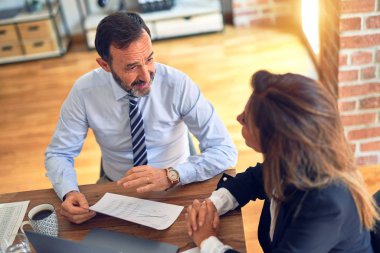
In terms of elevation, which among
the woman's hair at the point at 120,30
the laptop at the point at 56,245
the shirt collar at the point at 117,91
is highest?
the woman's hair at the point at 120,30

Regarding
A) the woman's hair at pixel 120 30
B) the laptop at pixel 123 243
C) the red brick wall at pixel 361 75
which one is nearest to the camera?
the laptop at pixel 123 243

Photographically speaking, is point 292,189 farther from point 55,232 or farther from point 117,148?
point 117,148

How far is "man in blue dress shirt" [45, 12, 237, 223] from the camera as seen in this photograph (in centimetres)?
154

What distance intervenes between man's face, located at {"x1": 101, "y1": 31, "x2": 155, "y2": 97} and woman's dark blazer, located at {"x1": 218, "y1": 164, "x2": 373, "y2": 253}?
0.71 meters

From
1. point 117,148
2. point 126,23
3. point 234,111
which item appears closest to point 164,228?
point 117,148

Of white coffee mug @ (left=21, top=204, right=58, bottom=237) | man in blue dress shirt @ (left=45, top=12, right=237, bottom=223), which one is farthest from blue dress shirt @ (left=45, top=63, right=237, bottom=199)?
white coffee mug @ (left=21, top=204, right=58, bottom=237)

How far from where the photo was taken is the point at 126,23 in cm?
154

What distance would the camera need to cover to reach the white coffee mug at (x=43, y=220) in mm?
1284

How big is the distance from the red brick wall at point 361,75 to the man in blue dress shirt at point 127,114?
2.73ft

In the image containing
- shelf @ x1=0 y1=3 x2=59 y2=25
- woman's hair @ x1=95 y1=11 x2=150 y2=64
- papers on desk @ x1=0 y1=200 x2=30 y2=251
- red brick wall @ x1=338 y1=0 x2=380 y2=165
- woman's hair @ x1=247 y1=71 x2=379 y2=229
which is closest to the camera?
woman's hair @ x1=247 y1=71 x2=379 y2=229

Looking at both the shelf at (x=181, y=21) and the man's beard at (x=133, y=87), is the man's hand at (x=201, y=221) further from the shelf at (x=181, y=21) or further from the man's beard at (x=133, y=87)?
the shelf at (x=181, y=21)

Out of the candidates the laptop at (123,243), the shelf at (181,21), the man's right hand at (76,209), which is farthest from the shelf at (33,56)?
the laptop at (123,243)

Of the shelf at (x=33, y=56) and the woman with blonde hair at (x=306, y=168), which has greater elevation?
the woman with blonde hair at (x=306, y=168)

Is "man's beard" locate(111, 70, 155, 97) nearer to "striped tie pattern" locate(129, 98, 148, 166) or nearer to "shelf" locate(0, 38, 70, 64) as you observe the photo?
"striped tie pattern" locate(129, 98, 148, 166)
